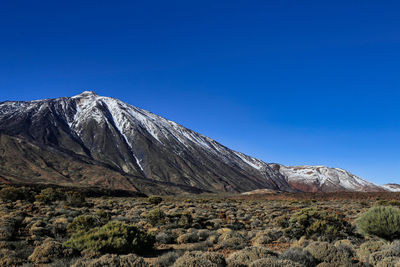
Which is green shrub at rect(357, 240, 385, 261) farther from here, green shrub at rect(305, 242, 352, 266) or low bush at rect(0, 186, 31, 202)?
low bush at rect(0, 186, 31, 202)

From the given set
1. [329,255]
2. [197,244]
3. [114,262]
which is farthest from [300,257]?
[197,244]

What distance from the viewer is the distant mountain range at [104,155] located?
349ft

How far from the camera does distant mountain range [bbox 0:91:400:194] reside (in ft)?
349

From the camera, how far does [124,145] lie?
166 meters

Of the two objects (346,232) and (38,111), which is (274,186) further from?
(346,232)

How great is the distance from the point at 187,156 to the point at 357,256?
6417 inches

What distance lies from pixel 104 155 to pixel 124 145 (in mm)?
16819

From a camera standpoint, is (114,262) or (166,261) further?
(166,261)

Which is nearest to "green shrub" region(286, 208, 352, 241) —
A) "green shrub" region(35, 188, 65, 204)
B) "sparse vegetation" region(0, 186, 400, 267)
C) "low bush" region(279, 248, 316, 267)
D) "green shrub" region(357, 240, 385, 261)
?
"sparse vegetation" region(0, 186, 400, 267)

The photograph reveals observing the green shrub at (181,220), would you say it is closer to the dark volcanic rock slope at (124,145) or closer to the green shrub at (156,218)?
the green shrub at (156,218)

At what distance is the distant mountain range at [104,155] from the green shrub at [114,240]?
90760mm

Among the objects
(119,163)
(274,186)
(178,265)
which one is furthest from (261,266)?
(274,186)

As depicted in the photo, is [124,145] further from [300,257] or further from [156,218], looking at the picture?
[300,257]

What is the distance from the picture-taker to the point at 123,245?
34.0 ft
